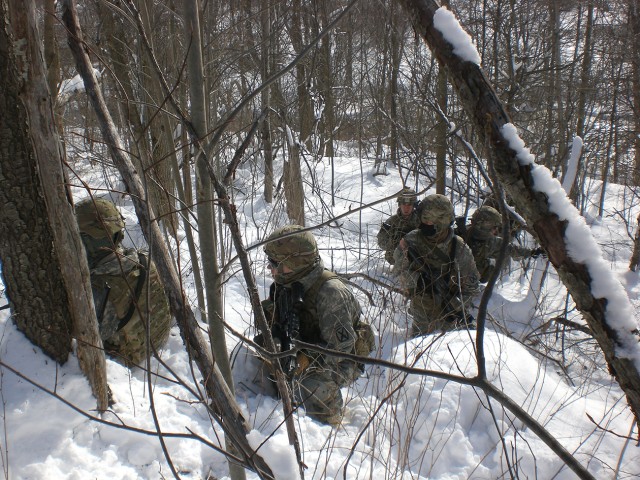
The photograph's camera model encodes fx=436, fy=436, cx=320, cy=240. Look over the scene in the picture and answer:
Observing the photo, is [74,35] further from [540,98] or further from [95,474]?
[540,98]

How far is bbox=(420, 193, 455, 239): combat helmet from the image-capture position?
3.95 m

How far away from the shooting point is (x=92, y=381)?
2.04 m

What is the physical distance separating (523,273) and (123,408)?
177 inches

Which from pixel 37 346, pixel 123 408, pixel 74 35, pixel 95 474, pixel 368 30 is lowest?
pixel 95 474

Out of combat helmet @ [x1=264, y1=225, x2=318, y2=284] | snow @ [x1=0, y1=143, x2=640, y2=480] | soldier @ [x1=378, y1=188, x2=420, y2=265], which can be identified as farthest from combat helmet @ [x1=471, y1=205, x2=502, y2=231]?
combat helmet @ [x1=264, y1=225, x2=318, y2=284]

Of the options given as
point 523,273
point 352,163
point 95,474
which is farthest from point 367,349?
point 352,163

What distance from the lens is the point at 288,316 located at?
273cm

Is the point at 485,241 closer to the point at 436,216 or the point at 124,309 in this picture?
the point at 436,216

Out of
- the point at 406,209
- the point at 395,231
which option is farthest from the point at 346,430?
the point at 406,209

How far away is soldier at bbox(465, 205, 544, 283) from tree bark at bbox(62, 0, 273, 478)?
4.13m

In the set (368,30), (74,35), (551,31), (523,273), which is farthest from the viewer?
(368,30)

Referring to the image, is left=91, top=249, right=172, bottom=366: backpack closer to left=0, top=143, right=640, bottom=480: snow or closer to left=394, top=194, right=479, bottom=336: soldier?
left=0, top=143, right=640, bottom=480: snow

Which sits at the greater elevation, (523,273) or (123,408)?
(523,273)

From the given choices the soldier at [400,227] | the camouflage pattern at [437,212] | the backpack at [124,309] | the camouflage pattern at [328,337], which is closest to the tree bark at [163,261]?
the camouflage pattern at [328,337]
